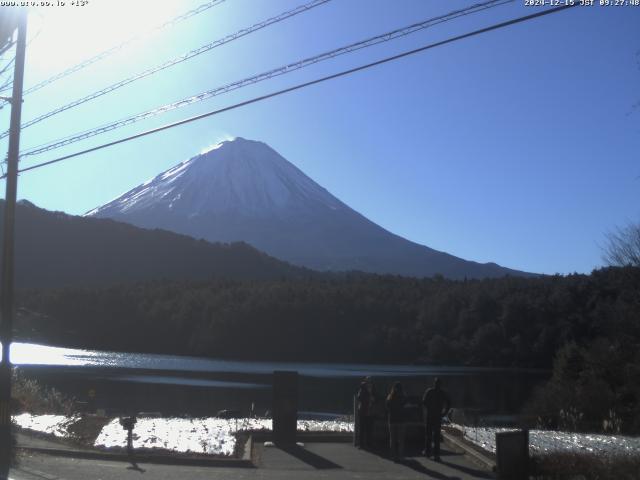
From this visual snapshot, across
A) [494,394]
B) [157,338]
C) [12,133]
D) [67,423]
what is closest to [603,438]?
[67,423]

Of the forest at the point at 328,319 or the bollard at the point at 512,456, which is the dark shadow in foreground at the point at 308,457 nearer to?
the bollard at the point at 512,456

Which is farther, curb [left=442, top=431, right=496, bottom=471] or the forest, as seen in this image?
the forest

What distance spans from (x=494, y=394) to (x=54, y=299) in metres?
62.8

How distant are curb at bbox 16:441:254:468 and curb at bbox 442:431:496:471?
3957 millimetres

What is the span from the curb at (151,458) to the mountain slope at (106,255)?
111 metres

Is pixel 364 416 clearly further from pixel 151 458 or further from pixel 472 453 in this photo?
pixel 151 458

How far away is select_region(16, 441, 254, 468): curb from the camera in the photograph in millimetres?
14602

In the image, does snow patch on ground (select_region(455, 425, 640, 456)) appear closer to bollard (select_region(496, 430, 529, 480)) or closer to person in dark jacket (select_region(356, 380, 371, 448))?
bollard (select_region(496, 430, 529, 480))

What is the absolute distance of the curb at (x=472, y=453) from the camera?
1451 centimetres

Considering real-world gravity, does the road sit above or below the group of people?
below

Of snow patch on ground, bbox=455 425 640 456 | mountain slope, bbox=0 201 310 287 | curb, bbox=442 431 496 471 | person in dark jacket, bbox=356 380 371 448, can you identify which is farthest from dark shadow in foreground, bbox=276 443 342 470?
mountain slope, bbox=0 201 310 287

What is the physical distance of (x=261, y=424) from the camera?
21.2 metres

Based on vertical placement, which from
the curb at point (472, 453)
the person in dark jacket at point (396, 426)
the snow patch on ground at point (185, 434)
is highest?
the person in dark jacket at point (396, 426)

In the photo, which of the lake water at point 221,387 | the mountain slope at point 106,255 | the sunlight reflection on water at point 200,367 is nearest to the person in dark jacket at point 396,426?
the lake water at point 221,387
